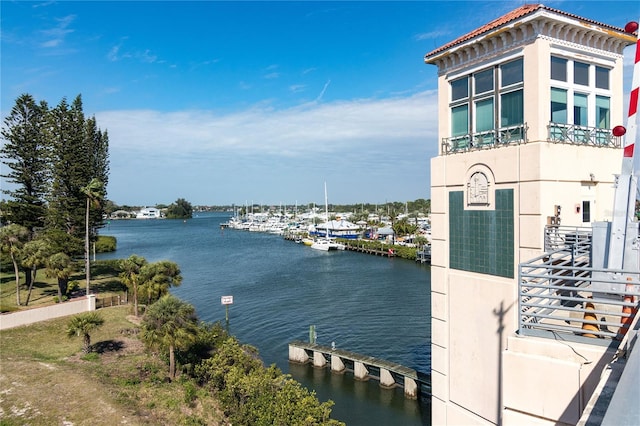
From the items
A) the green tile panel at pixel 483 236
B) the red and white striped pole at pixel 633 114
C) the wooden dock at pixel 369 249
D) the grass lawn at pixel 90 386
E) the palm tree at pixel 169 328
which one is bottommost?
the wooden dock at pixel 369 249

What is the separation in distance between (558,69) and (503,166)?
2.33m

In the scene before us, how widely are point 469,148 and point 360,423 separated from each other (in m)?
14.1

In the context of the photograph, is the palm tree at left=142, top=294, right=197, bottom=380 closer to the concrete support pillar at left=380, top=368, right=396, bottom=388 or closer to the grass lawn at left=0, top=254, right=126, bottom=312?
the concrete support pillar at left=380, top=368, right=396, bottom=388

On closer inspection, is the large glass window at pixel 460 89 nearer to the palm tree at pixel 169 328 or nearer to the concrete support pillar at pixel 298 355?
the palm tree at pixel 169 328

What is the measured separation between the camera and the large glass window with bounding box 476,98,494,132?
971cm

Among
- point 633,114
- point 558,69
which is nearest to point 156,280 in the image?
point 558,69

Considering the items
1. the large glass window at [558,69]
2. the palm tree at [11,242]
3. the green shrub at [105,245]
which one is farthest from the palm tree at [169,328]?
the green shrub at [105,245]

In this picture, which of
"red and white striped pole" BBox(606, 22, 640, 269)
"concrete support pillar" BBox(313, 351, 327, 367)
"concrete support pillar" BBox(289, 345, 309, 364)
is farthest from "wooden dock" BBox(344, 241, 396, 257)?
"red and white striped pole" BBox(606, 22, 640, 269)

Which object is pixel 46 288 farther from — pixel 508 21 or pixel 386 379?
pixel 508 21

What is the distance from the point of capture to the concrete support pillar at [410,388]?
2028 cm

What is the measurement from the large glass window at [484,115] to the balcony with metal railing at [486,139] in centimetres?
14

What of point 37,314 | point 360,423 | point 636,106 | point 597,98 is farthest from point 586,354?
point 37,314

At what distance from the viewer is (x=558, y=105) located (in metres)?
9.09

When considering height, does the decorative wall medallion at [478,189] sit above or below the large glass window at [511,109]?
below
